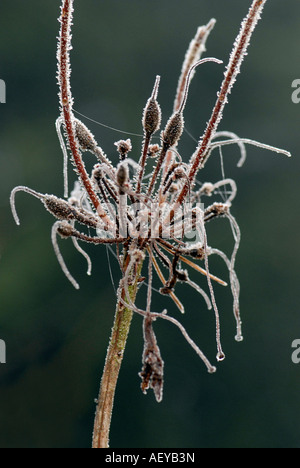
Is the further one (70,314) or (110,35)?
(110,35)

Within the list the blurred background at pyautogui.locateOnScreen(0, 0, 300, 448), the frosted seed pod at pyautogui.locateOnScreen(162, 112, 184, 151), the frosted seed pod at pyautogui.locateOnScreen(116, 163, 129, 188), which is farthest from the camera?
the blurred background at pyautogui.locateOnScreen(0, 0, 300, 448)

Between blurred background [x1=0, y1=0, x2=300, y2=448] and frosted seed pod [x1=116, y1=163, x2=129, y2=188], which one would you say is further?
blurred background [x1=0, y1=0, x2=300, y2=448]

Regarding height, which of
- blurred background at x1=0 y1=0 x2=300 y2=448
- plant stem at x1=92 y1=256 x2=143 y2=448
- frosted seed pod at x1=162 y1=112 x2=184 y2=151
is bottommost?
plant stem at x1=92 y1=256 x2=143 y2=448

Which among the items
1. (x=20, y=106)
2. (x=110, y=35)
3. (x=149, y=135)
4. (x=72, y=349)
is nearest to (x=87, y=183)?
(x=149, y=135)

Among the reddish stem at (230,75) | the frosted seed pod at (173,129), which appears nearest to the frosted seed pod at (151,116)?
the frosted seed pod at (173,129)

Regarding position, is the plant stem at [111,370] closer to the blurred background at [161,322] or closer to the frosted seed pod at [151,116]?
the frosted seed pod at [151,116]

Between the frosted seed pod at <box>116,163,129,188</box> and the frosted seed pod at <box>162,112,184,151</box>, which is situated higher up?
the frosted seed pod at <box>162,112,184,151</box>

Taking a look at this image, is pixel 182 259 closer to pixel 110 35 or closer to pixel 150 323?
pixel 150 323

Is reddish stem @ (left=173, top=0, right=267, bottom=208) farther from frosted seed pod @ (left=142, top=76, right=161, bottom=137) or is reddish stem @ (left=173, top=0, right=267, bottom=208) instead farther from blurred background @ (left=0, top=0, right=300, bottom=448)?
blurred background @ (left=0, top=0, right=300, bottom=448)

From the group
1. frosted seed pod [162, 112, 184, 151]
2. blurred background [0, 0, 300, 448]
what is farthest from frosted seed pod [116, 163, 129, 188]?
blurred background [0, 0, 300, 448]
